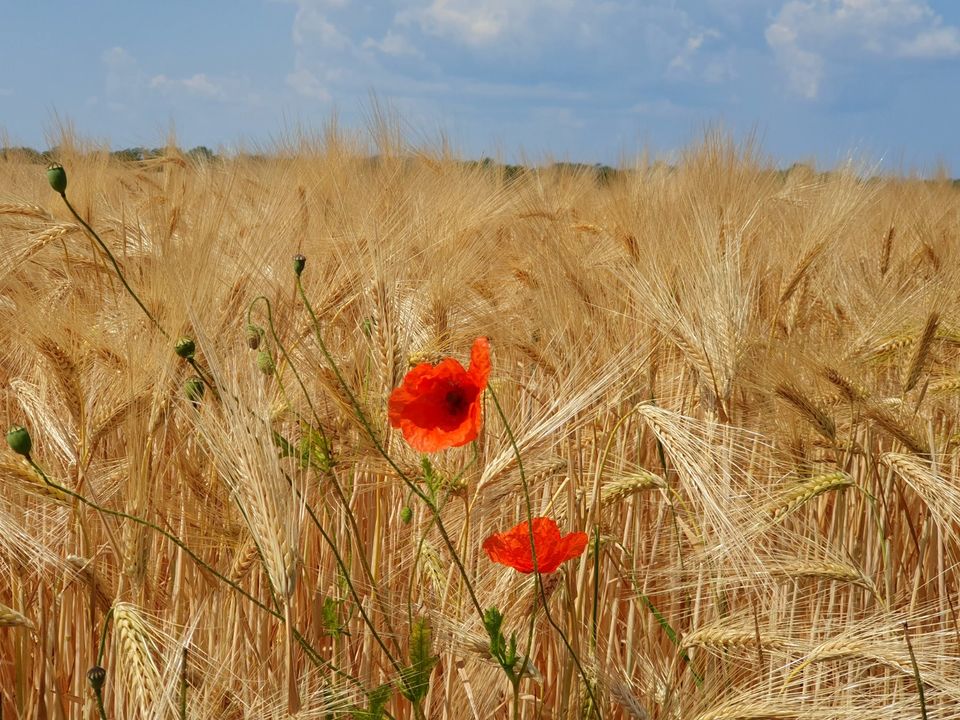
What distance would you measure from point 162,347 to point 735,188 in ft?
6.99

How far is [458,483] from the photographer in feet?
3.67

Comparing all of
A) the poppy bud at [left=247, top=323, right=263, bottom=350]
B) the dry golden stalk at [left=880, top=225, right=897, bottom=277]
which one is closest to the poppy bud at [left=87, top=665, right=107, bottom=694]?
the poppy bud at [left=247, top=323, right=263, bottom=350]

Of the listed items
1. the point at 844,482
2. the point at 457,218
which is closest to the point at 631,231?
the point at 457,218

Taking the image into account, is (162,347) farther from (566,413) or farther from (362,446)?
(566,413)

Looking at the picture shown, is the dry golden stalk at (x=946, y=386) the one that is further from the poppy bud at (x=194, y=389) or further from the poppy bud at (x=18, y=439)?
the poppy bud at (x=18, y=439)

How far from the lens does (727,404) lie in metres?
1.27

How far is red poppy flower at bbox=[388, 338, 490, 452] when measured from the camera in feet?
3.29

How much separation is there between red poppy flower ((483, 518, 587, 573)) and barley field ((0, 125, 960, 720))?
6cm

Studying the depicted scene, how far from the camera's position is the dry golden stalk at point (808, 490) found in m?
1.13

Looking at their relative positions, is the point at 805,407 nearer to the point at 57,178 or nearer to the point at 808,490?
the point at 808,490

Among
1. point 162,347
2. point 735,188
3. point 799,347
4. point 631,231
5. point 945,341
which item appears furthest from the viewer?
point 735,188

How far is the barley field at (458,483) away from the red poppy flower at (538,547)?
0.06 meters

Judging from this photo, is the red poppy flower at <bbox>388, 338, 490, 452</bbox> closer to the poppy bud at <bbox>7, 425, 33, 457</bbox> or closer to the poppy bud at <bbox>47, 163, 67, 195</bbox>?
the poppy bud at <bbox>7, 425, 33, 457</bbox>

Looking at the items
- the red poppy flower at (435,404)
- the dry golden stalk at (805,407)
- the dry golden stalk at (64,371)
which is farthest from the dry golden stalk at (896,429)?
the dry golden stalk at (64,371)
